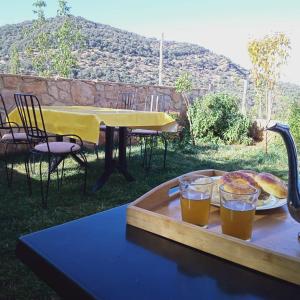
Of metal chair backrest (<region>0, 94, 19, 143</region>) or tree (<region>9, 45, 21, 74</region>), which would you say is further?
tree (<region>9, 45, 21, 74</region>)

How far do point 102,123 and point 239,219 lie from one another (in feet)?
7.45

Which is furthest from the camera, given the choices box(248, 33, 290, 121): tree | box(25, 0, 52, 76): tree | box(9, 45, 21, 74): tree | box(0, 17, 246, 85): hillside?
box(0, 17, 246, 85): hillside

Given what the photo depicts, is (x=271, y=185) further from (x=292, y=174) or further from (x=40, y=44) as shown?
(x=40, y=44)

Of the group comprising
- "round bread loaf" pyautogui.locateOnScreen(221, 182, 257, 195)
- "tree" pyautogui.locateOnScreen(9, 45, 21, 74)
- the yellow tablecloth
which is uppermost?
"tree" pyautogui.locateOnScreen(9, 45, 21, 74)

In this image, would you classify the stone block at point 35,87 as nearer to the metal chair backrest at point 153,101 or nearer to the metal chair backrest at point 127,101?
the metal chair backrest at point 127,101

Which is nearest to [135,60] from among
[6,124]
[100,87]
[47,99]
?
[100,87]

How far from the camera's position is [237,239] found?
610mm

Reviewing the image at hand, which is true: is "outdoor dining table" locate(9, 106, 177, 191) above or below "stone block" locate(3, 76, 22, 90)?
below

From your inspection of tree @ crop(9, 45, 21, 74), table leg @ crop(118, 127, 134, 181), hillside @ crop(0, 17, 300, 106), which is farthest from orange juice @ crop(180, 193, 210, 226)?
tree @ crop(9, 45, 21, 74)

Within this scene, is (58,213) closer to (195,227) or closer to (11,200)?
(11,200)

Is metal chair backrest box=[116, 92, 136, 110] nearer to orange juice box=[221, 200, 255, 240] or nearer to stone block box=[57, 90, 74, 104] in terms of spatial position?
stone block box=[57, 90, 74, 104]

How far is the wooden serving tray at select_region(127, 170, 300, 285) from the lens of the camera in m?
0.56

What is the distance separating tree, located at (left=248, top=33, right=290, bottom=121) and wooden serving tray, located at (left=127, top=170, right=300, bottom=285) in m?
5.53

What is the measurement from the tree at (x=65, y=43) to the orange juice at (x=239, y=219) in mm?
5954
